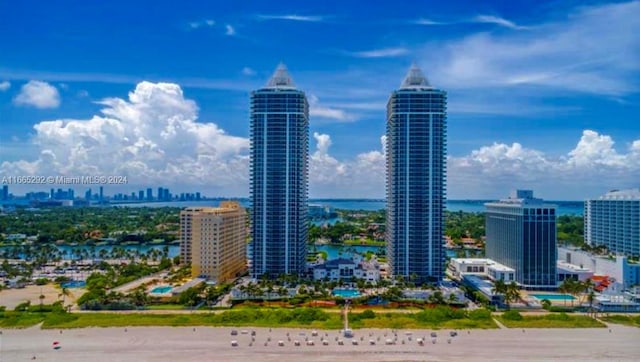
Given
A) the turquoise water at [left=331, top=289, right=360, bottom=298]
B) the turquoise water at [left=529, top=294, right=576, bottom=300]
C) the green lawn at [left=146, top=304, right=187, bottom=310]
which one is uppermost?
the turquoise water at [left=331, top=289, right=360, bottom=298]

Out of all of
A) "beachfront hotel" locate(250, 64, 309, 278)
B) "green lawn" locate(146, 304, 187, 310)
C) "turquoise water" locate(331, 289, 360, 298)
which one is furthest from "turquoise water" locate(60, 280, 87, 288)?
"turquoise water" locate(331, 289, 360, 298)

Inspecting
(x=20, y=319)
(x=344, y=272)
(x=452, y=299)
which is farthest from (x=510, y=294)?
(x=20, y=319)

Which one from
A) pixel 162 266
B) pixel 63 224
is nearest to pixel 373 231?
pixel 162 266

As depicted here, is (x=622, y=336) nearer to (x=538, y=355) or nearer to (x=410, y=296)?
(x=538, y=355)

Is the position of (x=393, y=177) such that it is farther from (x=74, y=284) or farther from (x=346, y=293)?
(x=74, y=284)

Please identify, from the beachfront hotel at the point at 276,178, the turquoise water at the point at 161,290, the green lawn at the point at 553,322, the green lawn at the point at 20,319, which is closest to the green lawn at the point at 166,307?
the turquoise water at the point at 161,290

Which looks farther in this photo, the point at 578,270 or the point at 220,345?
the point at 578,270

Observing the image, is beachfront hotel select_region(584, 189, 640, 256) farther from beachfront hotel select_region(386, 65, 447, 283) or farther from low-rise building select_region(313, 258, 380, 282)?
low-rise building select_region(313, 258, 380, 282)
